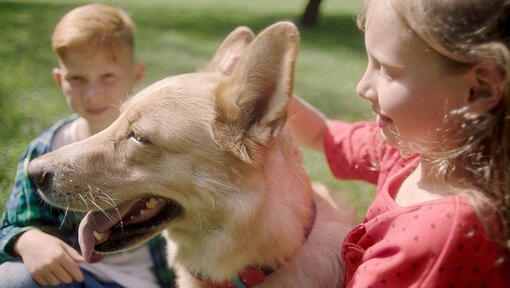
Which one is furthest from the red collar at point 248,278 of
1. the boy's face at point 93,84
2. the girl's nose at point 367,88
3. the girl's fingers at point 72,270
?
the boy's face at point 93,84


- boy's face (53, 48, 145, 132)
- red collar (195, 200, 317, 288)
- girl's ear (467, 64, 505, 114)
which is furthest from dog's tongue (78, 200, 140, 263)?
girl's ear (467, 64, 505, 114)

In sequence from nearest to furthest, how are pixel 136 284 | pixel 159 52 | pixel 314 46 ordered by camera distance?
pixel 136 284 < pixel 159 52 < pixel 314 46

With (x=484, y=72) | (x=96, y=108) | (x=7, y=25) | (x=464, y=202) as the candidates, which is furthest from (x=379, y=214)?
(x=7, y=25)

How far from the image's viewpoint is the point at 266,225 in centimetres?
190

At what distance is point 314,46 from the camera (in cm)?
1202

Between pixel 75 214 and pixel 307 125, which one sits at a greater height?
pixel 307 125

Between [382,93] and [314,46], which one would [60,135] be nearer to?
[382,93]

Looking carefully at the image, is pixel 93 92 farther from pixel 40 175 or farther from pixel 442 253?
pixel 442 253

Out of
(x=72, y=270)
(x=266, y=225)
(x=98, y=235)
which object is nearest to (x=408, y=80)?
(x=266, y=225)

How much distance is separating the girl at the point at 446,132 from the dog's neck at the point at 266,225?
39 centimetres

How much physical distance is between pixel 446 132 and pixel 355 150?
2.83 ft

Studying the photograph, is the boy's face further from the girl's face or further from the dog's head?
the girl's face

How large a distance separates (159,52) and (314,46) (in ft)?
15.0

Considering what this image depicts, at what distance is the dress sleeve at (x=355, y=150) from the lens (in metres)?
2.33
